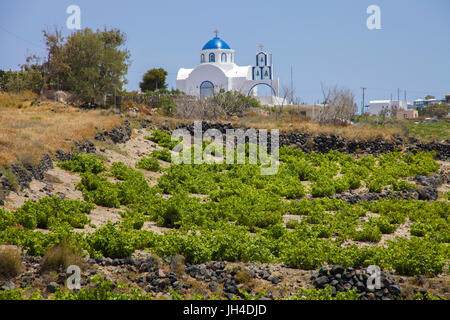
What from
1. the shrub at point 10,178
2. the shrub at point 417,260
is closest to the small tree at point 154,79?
the shrub at point 10,178

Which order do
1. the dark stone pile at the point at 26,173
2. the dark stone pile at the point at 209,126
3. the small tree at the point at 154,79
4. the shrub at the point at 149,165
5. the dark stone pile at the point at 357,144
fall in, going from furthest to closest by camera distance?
the small tree at the point at 154,79, the dark stone pile at the point at 209,126, the dark stone pile at the point at 357,144, the shrub at the point at 149,165, the dark stone pile at the point at 26,173

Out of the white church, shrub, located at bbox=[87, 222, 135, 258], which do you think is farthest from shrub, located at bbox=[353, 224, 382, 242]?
the white church

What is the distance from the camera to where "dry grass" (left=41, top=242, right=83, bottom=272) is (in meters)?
7.60

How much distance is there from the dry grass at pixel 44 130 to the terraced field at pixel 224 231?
0.88 meters

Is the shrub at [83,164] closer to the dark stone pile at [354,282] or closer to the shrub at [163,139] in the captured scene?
the shrub at [163,139]

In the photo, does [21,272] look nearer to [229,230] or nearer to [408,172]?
[229,230]

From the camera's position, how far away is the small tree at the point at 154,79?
58.9 m

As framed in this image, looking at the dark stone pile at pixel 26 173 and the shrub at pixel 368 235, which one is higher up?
the dark stone pile at pixel 26 173

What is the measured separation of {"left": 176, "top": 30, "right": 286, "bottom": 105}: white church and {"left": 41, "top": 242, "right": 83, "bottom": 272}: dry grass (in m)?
52.2

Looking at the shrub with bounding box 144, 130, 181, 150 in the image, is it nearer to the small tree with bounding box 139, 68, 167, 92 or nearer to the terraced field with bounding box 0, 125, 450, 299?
the terraced field with bounding box 0, 125, 450, 299
